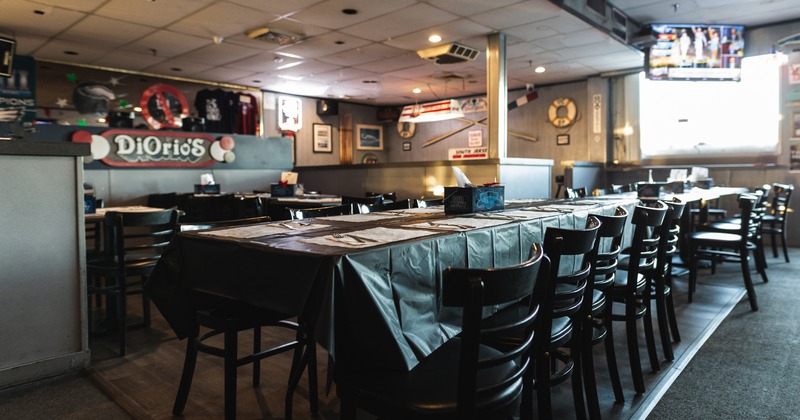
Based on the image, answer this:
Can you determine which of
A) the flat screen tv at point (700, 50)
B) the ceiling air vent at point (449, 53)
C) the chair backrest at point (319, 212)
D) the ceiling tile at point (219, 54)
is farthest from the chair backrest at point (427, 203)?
the flat screen tv at point (700, 50)

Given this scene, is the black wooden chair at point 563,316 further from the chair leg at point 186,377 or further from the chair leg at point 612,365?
the chair leg at point 186,377

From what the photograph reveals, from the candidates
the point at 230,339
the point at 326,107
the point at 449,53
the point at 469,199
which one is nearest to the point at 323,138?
the point at 326,107

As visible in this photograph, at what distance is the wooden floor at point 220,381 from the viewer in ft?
7.13

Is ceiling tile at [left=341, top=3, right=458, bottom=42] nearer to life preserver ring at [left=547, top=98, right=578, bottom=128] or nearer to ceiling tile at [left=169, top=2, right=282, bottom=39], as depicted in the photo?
ceiling tile at [left=169, top=2, right=282, bottom=39]

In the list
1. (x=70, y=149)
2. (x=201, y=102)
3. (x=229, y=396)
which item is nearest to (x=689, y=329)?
(x=229, y=396)

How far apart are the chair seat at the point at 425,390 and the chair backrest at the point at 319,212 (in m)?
1.28

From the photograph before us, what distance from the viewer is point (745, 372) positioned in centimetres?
256

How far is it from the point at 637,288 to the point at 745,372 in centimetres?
75

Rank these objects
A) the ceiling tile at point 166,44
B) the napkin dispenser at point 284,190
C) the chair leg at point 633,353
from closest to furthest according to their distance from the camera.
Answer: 1. the chair leg at point 633,353
2. the napkin dispenser at point 284,190
3. the ceiling tile at point 166,44

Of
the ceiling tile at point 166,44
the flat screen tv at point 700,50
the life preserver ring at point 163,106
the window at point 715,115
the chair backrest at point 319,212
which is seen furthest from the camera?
the life preserver ring at point 163,106

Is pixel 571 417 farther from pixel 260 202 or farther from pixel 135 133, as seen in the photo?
pixel 135 133

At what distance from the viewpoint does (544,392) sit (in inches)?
67.5

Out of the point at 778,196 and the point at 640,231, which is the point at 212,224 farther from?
the point at 778,196

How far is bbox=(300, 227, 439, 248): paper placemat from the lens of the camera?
62.6 inches
